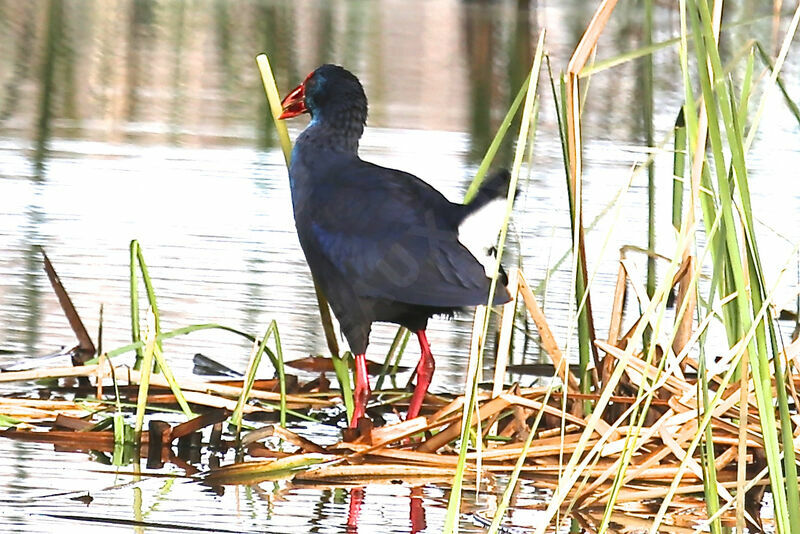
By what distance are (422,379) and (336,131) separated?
24.7 inches

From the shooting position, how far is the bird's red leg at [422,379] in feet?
11.3

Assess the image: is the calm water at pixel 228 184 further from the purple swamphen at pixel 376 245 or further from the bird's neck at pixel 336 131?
the bird's neck at pixel 336 131

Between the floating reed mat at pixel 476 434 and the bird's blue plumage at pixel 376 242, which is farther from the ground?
the bird's blue plumage at pixel 376 242

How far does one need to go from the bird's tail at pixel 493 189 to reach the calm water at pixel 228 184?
0.11m

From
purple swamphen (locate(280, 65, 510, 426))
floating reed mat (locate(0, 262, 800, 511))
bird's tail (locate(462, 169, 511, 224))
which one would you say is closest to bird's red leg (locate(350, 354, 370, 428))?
purple swamphen (locate(280, 65, 510, 426))

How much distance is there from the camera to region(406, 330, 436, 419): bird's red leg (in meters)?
3.44

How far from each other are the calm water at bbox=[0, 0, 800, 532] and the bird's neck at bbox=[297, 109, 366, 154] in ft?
1.48

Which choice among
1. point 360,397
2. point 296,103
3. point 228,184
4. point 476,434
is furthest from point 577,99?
point 228,184

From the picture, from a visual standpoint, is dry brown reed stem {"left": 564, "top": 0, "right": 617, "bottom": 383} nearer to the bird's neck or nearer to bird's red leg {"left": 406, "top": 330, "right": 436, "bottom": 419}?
bird's red leg {"left": 406, "top": 330, "right": 436, "bottom": 419}

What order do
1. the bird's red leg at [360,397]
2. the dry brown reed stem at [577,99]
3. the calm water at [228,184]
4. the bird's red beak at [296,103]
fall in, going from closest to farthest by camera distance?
the dry brown reed stem at [577,99] → the calm water at [228,184] → the bird's red leg at [360,397] → the bird's red beak at [296,103]

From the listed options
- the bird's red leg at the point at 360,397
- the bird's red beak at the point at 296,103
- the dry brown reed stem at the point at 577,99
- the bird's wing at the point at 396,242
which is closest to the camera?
the dry brown reed stem at the point at 577,99

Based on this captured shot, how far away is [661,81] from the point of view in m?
12.4

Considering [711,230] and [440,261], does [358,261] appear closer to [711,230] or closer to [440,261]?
[440,261]

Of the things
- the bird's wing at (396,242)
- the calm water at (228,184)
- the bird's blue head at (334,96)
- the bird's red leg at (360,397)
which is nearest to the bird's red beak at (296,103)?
the bird's blue head at (334,96)
